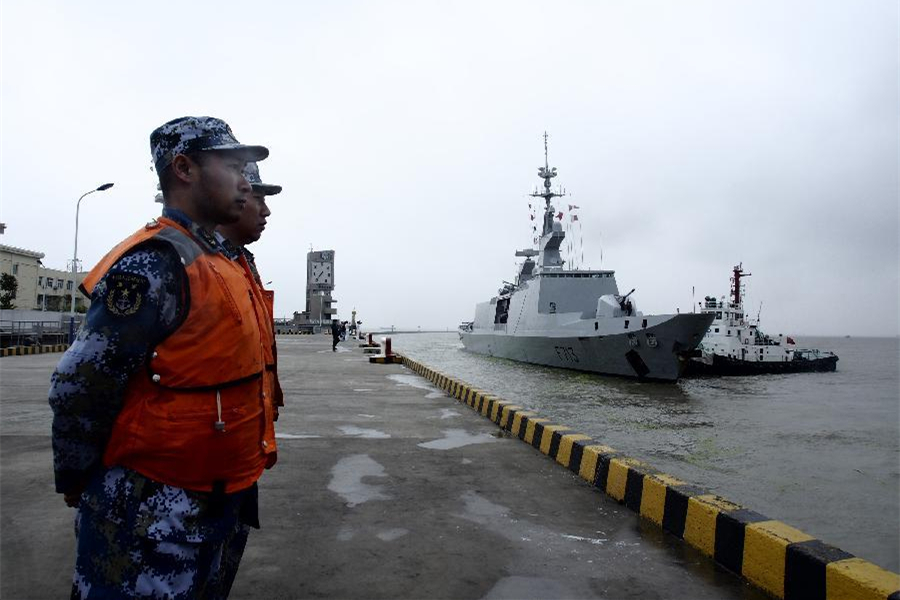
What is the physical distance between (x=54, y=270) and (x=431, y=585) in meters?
73.7

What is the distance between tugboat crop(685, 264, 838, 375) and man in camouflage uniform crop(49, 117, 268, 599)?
3047cm

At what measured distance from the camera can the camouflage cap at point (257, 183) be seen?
8.58ft

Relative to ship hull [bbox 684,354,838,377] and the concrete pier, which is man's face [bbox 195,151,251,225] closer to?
the concrete pier

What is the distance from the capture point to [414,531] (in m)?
3.61

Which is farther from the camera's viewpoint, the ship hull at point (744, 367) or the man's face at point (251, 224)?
the ship hull at point (744, 367)

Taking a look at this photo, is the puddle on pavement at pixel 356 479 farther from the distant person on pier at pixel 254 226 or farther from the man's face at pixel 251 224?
the man's face at pixel 251 224

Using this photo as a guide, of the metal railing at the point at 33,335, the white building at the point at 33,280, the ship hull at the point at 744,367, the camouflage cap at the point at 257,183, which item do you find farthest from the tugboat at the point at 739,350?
the white building at the point at 33,280

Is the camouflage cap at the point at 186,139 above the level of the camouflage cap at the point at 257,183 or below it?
below

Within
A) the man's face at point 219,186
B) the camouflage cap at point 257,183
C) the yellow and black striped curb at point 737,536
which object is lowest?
the yellow and black striped curb at point 737,536

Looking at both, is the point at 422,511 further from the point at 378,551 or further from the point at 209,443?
the point at 209,443

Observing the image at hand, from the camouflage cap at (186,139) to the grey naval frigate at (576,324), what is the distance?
19.4 m

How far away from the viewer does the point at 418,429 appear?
24.0 ft

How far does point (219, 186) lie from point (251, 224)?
0.80m


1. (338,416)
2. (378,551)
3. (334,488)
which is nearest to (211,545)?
(378,551)
